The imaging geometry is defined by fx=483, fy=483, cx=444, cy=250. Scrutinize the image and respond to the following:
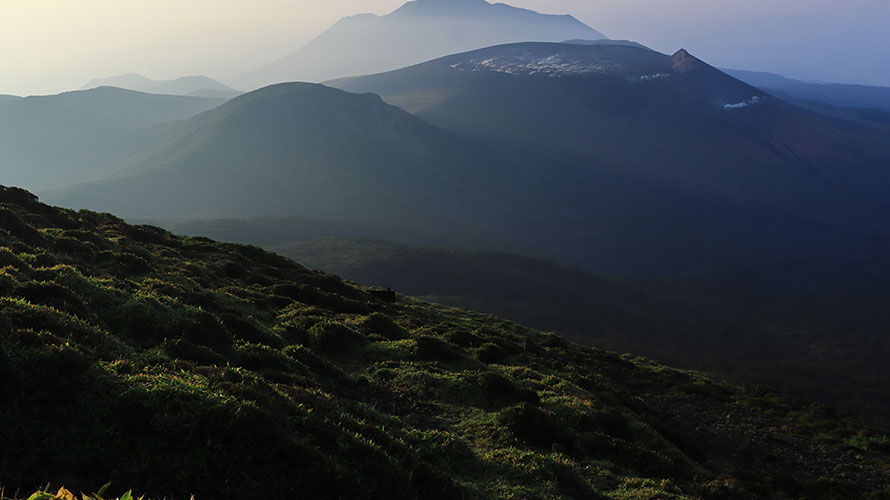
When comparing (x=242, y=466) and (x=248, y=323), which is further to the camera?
(x=248, y=323)

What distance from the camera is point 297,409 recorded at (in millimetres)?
10070

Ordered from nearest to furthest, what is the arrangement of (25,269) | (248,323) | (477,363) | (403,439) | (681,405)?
(403,439)
(25,269)
(248,323)
(477,363)
(681,405)

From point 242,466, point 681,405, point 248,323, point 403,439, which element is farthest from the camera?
point 681,405

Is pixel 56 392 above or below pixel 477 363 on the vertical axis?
above

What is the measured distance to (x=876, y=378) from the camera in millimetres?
162875

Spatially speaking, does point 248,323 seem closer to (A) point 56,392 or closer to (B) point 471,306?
(A) point 56,392

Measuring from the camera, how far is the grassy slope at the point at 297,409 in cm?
795

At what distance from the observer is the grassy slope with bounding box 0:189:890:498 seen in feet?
26.1

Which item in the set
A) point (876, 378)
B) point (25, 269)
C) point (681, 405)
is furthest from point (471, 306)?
point (25, 269)

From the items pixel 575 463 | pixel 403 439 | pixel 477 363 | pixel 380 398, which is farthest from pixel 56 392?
pixel 477 363

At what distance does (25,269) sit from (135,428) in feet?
40.3

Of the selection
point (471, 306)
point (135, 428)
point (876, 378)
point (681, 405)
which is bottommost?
point (876, 378)

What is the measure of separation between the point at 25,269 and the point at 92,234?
41.1ft

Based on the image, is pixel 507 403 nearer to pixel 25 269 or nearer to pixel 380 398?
pixel 380 398
